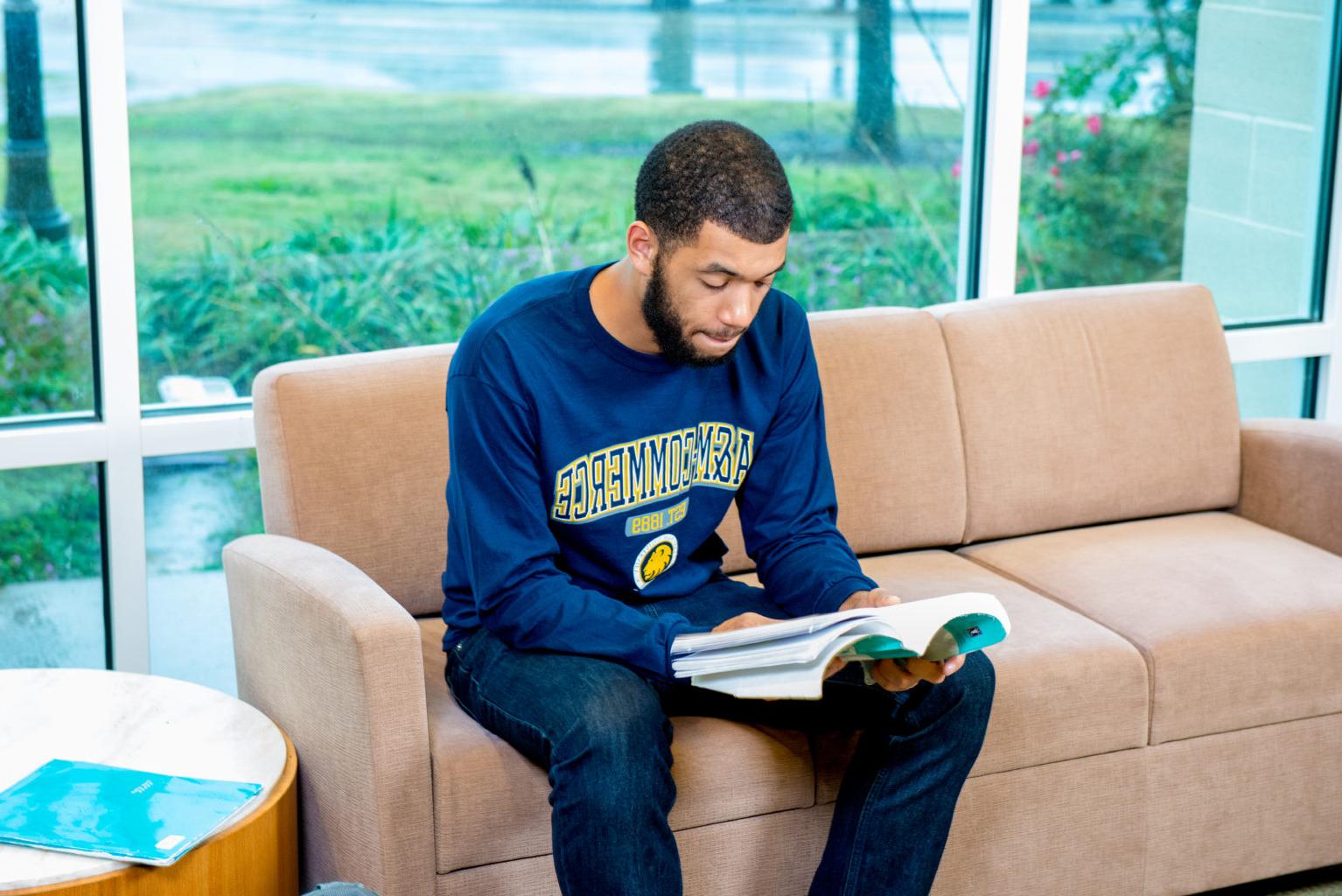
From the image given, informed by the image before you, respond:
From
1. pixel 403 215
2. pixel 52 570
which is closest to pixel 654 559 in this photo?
pixel 403 215

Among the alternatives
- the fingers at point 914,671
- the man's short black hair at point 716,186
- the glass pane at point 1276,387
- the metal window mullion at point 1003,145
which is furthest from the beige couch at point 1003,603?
the glass pane at point 1276,387

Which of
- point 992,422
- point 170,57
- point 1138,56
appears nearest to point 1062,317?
point 992,422

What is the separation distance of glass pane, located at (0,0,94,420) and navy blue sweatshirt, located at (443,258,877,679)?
968 mm

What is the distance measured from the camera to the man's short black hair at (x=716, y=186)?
6.07 feet

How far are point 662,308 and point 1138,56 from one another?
6.35ft

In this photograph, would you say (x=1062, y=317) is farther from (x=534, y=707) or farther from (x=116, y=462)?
(x=116, y=462)

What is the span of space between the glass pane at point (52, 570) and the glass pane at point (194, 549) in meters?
0.10

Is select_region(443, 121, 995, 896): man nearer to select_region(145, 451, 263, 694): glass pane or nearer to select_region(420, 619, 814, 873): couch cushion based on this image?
select_region(420, 619, 814, 873): couch cushion

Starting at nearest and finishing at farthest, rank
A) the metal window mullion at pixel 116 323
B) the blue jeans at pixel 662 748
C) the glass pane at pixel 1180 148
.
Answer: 1. the blue jeans at pixel 662 748
2. the metal window mullion at pixel 116 323
3. the glass pane at pixel 1180 148

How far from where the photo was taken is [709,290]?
74.7 inches

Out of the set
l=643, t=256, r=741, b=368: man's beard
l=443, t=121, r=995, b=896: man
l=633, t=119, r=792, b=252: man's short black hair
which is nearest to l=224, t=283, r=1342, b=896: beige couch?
l=443, t=121, r=995, b=896: man

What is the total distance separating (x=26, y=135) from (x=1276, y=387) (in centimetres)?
284

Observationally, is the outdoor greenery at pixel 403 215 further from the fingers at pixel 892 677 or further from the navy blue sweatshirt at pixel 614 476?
the fingers at pixel 892 677

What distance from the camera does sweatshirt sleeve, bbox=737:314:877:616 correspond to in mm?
2154
